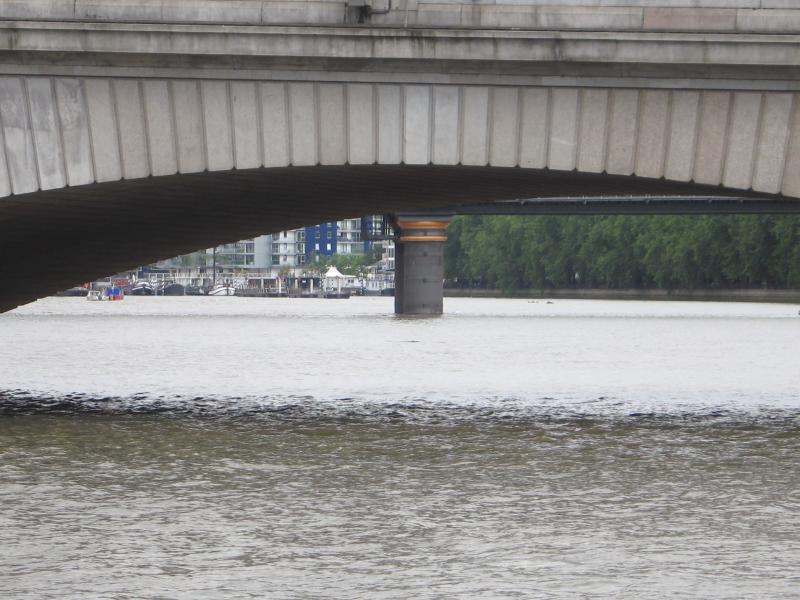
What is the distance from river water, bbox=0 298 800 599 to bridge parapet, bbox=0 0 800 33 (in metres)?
4.62

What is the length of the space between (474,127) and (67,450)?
5.60 m

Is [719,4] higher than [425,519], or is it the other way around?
[719,4]

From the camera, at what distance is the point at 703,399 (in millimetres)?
25781

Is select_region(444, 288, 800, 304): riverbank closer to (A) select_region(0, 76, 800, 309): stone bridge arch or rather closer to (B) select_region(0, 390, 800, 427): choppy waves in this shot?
(B) select_region(0, 390, 800, 427): choppy waves

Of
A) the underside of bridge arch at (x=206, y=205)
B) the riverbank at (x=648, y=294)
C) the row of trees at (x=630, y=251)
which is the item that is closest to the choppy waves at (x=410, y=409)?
the underside of bridge arch at (x=206, y=205)

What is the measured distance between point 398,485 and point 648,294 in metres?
144

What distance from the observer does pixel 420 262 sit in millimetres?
81250

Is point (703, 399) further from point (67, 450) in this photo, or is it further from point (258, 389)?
point (67, 450)

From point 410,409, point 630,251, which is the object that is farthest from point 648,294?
point 410,409

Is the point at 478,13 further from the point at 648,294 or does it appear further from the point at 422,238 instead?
the point at 648,294

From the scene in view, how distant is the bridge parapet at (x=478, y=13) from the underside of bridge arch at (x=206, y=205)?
1.64 m

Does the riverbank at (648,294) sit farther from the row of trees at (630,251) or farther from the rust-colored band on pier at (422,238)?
the rust-colored band on pier at (422,238)

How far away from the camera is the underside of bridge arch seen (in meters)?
19.0

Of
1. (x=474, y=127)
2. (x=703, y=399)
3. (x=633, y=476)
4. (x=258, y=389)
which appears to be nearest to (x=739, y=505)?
(x=633, y=476)
